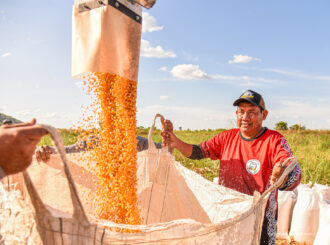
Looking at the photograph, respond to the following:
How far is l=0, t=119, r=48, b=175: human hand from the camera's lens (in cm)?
70

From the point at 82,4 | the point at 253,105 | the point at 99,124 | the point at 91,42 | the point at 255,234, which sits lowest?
the point at 255,234

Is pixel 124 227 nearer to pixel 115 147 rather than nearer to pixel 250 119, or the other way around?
pixel 115 147

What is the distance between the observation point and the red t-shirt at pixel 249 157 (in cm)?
182

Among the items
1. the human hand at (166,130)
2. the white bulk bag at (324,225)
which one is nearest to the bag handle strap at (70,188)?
the human hand at (166,130)

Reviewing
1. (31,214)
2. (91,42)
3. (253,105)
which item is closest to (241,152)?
(253,105)

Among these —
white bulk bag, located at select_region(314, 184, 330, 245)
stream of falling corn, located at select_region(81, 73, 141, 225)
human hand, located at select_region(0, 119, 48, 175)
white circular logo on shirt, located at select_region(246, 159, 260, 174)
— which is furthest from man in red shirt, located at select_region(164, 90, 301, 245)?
human hand, located at select_region(0, 119, 48, 175)

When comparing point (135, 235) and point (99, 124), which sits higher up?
point (99, 124)

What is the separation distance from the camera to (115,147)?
1709mm

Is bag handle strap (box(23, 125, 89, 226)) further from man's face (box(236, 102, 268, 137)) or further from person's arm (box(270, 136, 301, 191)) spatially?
man's face (box(236, 102, 268, 137))

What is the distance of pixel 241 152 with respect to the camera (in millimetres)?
1983

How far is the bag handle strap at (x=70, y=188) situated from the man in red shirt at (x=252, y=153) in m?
1.18

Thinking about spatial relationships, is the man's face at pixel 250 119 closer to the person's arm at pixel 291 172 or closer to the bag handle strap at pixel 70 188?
the person's arm at pixel 291 172

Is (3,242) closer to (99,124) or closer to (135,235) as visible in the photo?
(135,235)

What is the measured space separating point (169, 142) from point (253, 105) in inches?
23.3
